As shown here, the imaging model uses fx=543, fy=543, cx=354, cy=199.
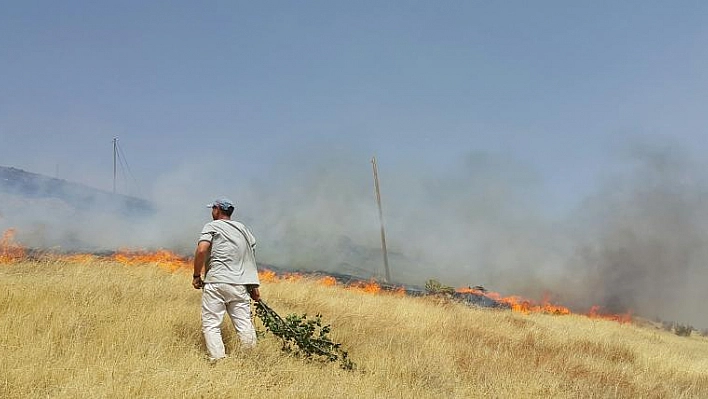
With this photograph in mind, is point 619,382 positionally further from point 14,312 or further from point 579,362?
point 14,312

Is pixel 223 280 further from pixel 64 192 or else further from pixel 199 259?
pixel 64 192

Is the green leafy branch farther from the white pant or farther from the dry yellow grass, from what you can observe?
the white pant

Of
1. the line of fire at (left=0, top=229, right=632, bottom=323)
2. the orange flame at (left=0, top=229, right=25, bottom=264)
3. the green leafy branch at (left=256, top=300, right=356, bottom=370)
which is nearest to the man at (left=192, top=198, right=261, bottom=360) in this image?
the green leafy branch at (left=256, top=300, right=356, bottom=370)

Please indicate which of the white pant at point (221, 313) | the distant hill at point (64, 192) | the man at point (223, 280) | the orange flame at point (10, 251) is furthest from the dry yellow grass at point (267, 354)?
the distant hill at point (64, 192)

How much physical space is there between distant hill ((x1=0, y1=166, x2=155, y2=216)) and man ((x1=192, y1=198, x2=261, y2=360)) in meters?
21.8

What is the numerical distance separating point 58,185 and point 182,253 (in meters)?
9.16

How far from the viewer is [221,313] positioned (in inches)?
242

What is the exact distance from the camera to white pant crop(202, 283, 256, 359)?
19.7 feet

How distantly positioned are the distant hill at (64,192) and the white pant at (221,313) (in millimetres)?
21909

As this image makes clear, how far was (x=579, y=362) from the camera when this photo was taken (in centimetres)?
934

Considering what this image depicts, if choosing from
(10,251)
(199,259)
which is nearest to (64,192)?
(10,251)

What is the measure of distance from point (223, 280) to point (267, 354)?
1.02 meters

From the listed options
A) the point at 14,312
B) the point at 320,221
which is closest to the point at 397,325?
the point at 14,312

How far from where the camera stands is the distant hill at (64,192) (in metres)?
24.8
